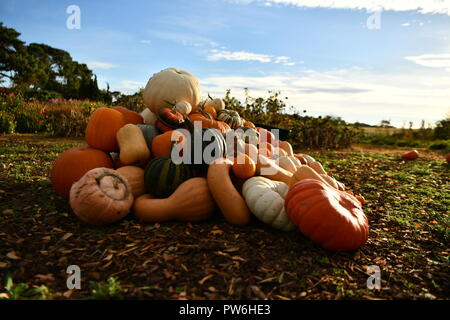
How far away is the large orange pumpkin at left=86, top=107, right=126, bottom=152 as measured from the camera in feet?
13.5

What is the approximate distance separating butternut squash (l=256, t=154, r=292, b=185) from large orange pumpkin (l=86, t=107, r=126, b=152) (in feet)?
5.83

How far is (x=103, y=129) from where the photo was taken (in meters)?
4.12

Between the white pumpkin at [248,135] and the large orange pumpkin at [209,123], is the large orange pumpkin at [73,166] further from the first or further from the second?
the white pumpkin at [248,135]

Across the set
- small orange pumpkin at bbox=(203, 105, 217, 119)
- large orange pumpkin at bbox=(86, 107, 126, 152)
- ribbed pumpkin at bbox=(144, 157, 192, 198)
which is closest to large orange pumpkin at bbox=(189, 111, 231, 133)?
small orange pumpkin at bbox=(203, 105, 217, 119)

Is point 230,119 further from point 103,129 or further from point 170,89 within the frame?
point 103,129

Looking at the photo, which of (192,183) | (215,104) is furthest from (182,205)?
(215,104)

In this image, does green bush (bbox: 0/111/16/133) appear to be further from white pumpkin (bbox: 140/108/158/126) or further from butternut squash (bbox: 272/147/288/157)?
butternut squash (bbox: 272/147/288/157)

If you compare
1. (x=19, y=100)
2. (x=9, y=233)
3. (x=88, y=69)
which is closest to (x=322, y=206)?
(x=9, y=233)

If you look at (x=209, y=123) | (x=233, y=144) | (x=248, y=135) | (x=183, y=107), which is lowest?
(x=233, y=144)

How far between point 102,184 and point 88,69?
52901 millimetres

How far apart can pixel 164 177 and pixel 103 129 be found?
119 cm

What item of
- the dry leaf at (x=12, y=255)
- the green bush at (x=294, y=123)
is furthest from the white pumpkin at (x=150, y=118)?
the green bush at (x=294, y=123)

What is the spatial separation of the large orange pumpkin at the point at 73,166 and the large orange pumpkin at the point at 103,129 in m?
0.12
